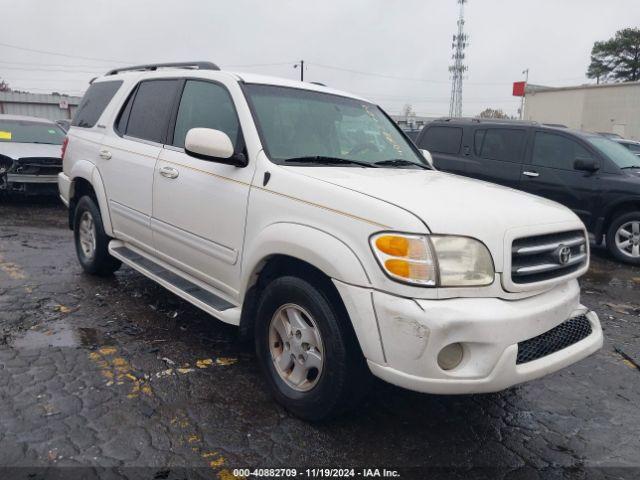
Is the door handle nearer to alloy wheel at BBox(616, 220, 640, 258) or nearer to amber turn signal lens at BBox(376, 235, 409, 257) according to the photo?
amber turn signal lens at BBox(376, 235, 409, 257)

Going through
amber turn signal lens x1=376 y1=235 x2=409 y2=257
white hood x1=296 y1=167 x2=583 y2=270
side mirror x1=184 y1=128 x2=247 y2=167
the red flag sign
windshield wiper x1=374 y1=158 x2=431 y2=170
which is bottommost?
amber turn signal lens x1=376 y1=235 x2=409 y2=257

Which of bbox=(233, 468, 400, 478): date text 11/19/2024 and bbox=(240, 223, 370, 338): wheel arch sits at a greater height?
bbox=(240, 223, 370, 338): wheel arch

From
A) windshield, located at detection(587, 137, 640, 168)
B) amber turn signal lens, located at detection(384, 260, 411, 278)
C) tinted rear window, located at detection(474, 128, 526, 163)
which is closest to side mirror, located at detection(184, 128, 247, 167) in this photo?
amber turn signal lens, located at detection(384, 260, 411, 278)

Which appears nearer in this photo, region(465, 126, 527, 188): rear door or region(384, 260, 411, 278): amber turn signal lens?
region(384, 260, 411, 278): amber turn signal lens

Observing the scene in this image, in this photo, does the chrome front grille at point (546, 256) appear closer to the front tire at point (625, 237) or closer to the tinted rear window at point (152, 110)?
the tinted rear window at point (152, 110)

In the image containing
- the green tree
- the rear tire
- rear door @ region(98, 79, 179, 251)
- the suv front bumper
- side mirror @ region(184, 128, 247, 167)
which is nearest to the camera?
the suv front bumper

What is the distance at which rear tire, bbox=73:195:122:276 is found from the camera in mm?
5094

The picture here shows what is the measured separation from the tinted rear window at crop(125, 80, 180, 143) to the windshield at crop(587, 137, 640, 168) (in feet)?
20.5

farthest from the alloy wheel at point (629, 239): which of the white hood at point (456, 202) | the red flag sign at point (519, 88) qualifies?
the red flag sign at point (519, 88)

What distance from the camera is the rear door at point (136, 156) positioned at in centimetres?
423

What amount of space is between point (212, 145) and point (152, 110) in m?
1.54

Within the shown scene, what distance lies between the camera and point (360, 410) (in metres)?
3.12

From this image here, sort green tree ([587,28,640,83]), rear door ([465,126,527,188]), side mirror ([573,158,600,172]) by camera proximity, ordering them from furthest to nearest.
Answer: green tree ([587,28,640,83]) < rear door ([465,126,527,188]) < side mirror ([573,158,600,172])

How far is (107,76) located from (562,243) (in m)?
4.64
